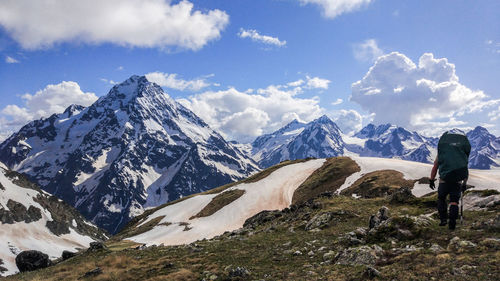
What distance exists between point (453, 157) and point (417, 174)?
58.7 metres

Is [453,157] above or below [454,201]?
above

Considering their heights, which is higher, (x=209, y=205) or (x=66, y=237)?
(x=209, y=205)

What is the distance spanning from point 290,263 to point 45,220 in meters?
180

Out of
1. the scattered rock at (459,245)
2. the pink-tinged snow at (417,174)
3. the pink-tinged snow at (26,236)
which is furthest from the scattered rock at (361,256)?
the pink-tinged snow at (26,236)

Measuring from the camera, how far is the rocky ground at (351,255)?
11.2 m

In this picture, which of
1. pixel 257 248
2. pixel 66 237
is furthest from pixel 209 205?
pixel 66 237

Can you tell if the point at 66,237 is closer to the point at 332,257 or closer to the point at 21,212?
the point at 21,212

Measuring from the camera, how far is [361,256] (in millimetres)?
13867

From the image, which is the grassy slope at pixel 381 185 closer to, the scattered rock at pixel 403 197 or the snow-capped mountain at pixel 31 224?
the scattered rock at pixel 403 197

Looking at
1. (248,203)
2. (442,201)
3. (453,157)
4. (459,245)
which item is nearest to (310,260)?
(459,245)

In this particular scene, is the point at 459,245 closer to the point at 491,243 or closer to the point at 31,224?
the point at 491,243

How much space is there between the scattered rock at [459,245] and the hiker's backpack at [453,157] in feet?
10.3

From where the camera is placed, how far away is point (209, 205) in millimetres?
92312

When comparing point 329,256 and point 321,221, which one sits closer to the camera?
point 329,256
